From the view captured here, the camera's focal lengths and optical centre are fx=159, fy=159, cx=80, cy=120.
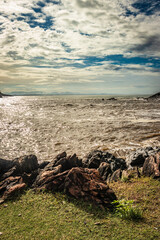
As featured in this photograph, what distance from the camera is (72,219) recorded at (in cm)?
545

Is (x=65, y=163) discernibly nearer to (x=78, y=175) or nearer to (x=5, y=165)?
(x=78, y=175)

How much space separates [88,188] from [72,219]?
4.86 feet

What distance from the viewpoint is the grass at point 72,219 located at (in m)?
4.82

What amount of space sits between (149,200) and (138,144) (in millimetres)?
10976

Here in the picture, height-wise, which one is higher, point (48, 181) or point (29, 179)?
point (48, 181)

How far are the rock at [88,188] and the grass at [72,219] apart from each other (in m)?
0.31

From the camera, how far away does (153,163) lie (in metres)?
8.40

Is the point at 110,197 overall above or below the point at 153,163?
below

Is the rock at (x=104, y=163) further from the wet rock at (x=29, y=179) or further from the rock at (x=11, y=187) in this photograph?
the rock at (x=11, y=187)

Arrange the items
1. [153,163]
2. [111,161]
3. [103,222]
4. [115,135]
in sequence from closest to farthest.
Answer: [103,222], [153,163], [111,161], [115,135]

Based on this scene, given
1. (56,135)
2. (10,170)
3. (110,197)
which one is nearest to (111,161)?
(110,197)

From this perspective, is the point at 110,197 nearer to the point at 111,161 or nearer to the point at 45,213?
the point at 45,213

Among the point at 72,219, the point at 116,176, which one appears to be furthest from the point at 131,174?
the point at 72,219

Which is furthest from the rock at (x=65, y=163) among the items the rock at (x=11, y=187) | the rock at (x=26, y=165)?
the rock at (x=11, y=187)
